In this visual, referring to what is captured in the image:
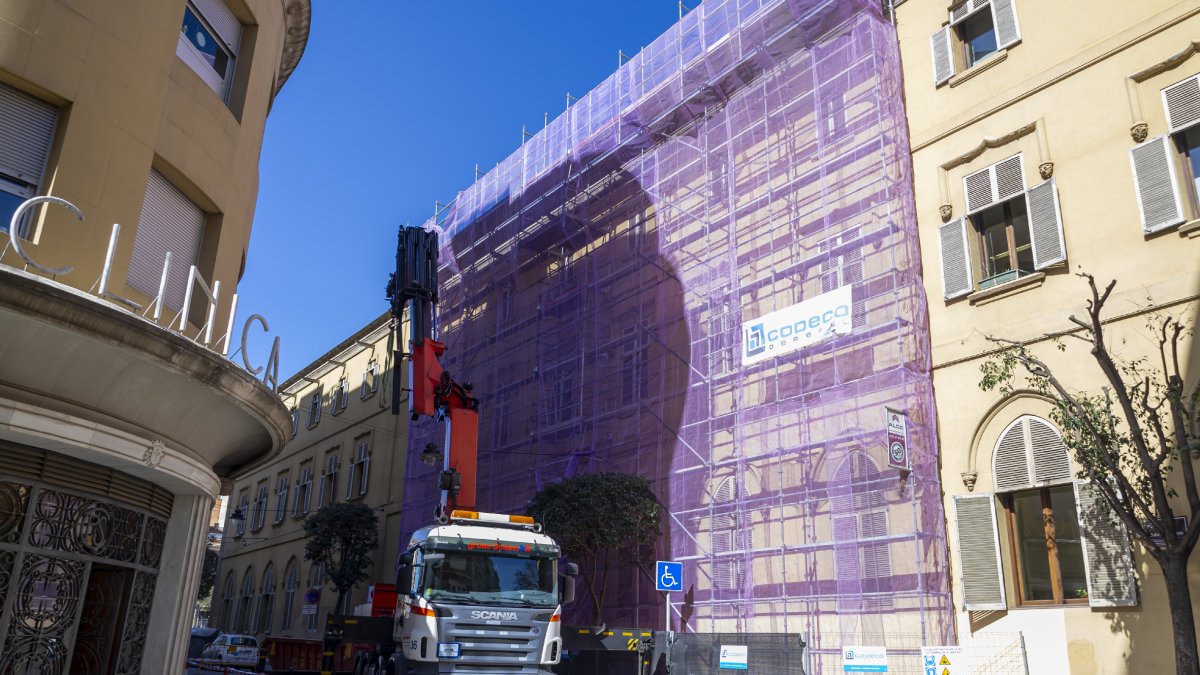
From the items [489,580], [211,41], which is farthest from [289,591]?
[211,41]

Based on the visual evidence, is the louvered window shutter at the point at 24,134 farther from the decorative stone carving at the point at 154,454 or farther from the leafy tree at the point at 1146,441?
the leafy tree at the point at 1146,441

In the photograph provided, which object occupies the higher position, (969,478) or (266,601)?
(969,478)

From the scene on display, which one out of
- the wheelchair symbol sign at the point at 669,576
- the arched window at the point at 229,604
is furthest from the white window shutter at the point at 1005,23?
the arched window at the point at 229,604

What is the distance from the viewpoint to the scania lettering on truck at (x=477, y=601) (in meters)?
12.9

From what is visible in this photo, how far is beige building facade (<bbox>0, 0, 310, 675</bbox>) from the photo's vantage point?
30.1 feet

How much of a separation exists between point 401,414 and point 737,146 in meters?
16.7

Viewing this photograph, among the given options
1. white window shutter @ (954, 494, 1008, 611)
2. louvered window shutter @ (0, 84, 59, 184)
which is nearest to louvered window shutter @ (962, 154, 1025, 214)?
white window shutter @ (954, 494, 1008, 611)

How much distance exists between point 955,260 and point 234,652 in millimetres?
24327

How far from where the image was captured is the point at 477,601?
43.5ft

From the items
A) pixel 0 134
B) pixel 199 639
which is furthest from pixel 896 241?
pixel 199 639

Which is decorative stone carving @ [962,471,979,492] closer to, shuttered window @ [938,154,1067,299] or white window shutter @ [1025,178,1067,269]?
shuttered window @ [938,154,1067,299]

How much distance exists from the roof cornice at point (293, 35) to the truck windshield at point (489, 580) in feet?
29.6

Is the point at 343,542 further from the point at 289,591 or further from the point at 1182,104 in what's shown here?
the point at 1182,104

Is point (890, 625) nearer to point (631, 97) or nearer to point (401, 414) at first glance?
point (631, 97)
